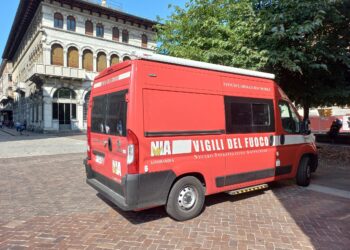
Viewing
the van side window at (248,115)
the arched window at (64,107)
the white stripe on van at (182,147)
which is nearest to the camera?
the white stripe on van at (182,147)

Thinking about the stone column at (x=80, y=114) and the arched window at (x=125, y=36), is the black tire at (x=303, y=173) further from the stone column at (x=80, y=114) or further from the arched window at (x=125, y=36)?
the arched window at (x=125, y=36)

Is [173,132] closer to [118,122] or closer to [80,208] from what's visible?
[118,122]

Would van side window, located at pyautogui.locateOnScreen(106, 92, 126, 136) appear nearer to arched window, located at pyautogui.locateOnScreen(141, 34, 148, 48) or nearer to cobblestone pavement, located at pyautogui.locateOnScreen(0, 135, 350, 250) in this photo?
cobblestone pavement, located at pyautogui.locateOnScreen(0, 135, 350, 250)

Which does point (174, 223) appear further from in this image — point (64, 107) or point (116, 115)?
point (64, 107)

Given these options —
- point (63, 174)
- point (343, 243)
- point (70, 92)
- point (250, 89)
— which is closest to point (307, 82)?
point (250, 89)

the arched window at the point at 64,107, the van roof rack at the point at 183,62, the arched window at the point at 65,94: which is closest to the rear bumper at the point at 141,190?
the van roof rack at the point at 183,62

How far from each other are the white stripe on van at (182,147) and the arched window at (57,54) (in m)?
28.1

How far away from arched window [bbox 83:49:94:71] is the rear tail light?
96.4 ft

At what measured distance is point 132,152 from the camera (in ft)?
13.3

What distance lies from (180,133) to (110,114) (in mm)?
1275

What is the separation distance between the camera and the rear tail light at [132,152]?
4062 millimetres

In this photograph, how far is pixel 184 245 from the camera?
382 centimetres

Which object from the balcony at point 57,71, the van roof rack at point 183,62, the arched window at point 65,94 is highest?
the balcony at point 57,71

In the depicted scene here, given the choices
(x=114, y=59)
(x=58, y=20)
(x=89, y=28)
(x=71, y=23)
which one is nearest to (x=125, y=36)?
(x=114, y=59)
